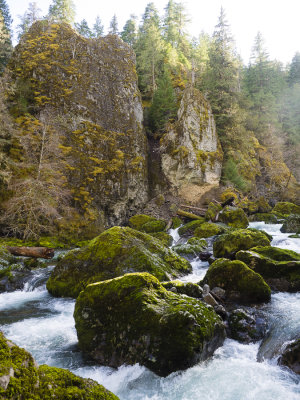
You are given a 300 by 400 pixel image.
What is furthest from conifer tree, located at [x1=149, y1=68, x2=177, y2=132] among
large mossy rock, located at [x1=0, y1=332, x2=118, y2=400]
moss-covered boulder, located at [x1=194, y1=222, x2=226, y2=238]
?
large mossy rock, located at [x1=0, y1=332, x2=118, y2=400]

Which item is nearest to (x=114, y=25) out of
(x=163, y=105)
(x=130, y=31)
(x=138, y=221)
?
(x=130, y=31)

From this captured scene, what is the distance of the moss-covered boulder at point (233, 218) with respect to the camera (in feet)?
60.9

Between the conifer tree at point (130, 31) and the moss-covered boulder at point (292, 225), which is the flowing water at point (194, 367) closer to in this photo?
the moss-covered boulder at point (292, 225)

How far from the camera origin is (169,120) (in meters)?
29.5

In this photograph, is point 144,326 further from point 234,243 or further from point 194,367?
point 234,243

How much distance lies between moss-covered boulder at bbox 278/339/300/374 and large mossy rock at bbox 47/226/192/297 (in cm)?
364

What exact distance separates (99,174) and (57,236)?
305 inches

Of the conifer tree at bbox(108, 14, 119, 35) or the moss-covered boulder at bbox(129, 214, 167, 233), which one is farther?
the conifer tree at bbox(108, 14, 119, 35)

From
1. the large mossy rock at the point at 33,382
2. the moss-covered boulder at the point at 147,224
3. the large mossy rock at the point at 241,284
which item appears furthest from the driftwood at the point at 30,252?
the large mossy rock at the point at 33,382

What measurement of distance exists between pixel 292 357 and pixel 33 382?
4.36 m

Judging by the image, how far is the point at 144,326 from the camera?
4.30 meters

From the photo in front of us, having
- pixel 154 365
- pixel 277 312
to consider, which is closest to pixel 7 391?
pixel 154 365

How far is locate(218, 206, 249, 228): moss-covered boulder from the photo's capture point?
1856cm

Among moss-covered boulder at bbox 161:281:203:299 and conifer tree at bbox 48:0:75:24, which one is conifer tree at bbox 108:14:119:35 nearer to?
conifer tree at bbox 48:0:75:24
